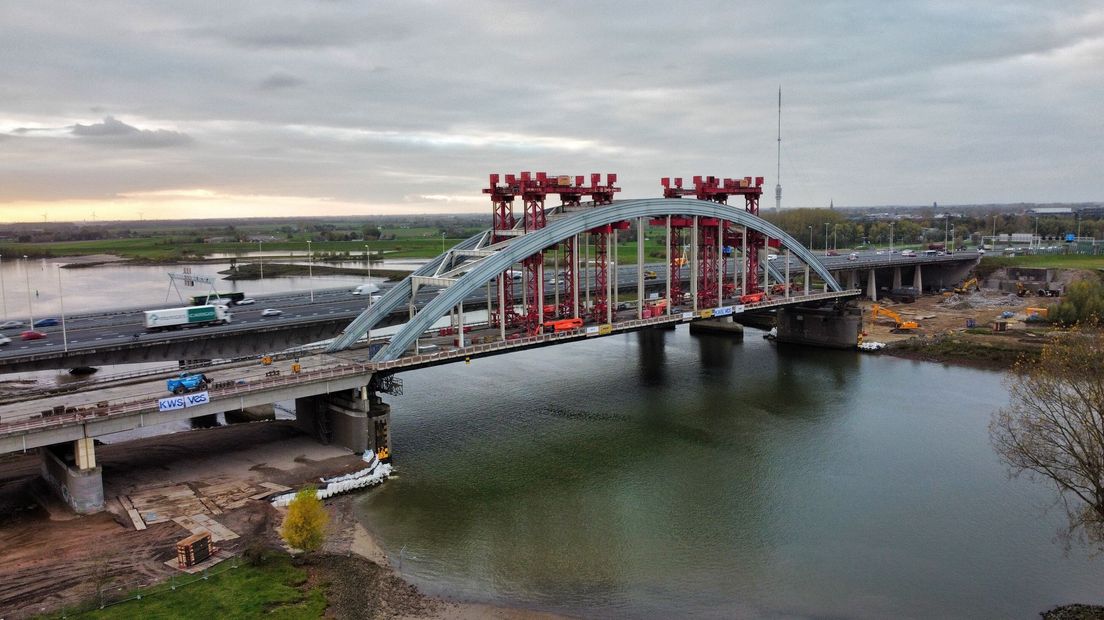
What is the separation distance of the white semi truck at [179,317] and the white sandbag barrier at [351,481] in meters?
27.5

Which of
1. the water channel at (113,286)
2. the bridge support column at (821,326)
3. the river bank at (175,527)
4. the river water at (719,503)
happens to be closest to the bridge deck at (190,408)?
the river bank at (175,527)

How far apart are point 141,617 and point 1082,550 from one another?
4439 cm

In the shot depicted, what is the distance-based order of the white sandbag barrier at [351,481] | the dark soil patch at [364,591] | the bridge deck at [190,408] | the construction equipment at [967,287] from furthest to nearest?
1. the construction equipment at [967,287]
2. the white sandbag barrier at [351,481]
3. the bridge deck at [190,408]
4. the dark soil patch at [364,591]

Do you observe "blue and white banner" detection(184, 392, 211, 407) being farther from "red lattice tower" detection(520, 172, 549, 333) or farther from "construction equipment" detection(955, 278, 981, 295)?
"construction equipment" detection(955, 278, 981, 295)

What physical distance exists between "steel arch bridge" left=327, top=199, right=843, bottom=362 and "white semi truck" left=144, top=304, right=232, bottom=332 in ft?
53.2

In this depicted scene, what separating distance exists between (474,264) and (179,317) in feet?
91.8

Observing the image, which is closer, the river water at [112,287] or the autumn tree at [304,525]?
the autumn tree at [304,525]

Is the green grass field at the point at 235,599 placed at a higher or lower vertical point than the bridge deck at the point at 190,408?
lower

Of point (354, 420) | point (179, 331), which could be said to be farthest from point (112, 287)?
point (354, 420)

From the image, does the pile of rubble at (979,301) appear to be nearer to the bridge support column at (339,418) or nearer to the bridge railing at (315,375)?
the bridge railing at (315,375)

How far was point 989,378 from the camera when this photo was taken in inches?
3009

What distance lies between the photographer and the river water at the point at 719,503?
3516cm

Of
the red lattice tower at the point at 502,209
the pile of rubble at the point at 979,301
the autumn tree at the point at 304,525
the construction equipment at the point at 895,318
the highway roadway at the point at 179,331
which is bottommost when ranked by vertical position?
the autumn tree at the point at 304,525

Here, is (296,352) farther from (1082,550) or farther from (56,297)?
(56,297)
